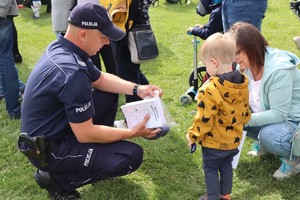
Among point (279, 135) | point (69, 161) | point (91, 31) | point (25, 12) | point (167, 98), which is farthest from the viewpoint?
point (25, 12)

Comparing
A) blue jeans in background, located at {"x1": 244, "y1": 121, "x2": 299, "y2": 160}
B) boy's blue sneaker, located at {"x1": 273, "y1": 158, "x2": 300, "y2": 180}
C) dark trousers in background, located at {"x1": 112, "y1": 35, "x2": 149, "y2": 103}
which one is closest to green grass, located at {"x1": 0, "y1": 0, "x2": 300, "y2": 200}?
boy's blue sneaker, located at {"x1": 273, "y1": 158, "x2": 300, "y2": 180}

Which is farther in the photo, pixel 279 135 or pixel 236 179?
pixel 236 179

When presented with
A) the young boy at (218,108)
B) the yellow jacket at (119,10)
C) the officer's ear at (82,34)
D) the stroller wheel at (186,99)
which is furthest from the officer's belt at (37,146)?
the stroller wheel at (186,99)

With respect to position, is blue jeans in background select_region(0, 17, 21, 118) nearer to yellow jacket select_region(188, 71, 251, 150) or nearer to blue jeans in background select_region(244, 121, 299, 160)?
yellow jacket select_region(188, 71, 251, 150)

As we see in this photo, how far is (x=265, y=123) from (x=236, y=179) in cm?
49

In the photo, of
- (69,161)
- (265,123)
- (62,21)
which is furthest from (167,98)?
(69,161)

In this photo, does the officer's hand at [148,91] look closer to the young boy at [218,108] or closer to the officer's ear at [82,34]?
the young boy at [218,108]

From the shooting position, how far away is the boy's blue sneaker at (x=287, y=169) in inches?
110

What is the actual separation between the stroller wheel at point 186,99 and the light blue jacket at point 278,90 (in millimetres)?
1442

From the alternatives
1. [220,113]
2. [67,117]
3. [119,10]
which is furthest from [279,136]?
[119,10]

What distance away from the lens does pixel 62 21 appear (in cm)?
371

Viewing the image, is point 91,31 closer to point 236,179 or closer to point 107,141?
point 107,141

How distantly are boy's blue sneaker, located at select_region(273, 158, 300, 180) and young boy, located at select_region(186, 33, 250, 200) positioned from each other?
575mm

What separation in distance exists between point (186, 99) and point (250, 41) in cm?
172
